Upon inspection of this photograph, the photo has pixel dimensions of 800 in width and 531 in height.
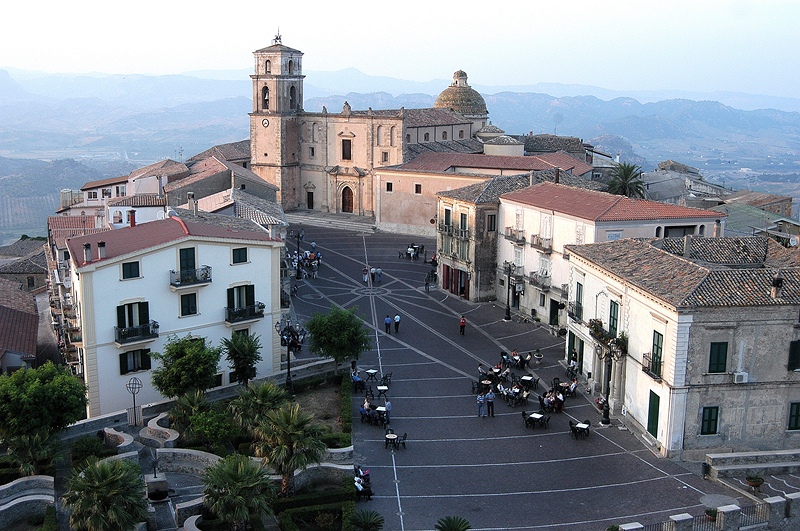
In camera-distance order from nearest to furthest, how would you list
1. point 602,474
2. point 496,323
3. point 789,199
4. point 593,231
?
point 602,474
point 593,231
point 496,323
point 789,199

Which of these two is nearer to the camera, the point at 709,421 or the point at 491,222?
the point at 709,421

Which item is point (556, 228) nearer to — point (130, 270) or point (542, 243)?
point (542, 243)

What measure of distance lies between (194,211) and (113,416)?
49.3 feet

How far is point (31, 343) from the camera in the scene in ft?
143

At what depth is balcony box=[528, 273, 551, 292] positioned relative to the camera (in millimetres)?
47562

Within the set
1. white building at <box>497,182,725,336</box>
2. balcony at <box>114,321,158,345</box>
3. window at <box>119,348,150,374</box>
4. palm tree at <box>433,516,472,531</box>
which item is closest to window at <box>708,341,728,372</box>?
white building at <box>497,182,725,336</box>

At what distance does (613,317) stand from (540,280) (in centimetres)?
1211

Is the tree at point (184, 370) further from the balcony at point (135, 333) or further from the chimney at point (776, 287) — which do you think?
the chimney at point (776, 287)

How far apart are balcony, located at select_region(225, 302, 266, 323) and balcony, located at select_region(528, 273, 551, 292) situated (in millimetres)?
15751

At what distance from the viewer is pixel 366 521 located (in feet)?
85.9

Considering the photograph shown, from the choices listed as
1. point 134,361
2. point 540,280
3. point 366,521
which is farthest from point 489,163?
point 366,521

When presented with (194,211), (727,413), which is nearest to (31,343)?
(194,211)

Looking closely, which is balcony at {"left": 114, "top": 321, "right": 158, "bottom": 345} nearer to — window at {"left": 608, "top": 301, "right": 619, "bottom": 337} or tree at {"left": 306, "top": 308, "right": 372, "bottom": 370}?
tree at {"left": 306, "top": 308, "right": 372, "bottom": 370}

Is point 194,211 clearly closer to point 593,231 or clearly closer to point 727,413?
point 593,231
